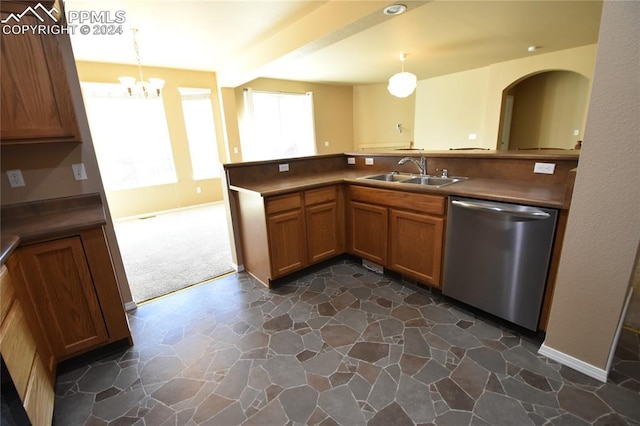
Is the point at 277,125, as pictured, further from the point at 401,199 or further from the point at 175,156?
the point at 401,199

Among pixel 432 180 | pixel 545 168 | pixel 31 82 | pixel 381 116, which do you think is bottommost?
pixel 432 180

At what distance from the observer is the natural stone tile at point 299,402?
55.2 inches

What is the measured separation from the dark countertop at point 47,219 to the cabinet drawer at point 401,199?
6.54ft

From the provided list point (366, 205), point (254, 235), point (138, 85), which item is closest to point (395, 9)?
point (366, 205)

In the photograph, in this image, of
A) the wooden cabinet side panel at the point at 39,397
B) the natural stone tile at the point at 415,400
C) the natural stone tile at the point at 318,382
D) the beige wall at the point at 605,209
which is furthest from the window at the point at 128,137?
the beige wall at the point at 605,209

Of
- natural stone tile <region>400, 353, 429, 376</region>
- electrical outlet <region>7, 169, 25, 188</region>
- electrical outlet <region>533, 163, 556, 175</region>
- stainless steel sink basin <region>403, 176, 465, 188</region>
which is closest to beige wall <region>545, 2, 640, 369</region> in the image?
electrical outlet <region>533, 163, 556, 175</region>

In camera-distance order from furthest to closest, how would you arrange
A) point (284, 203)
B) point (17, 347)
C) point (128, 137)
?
point (128, 137)
point (284, 203)
point (17, 347)

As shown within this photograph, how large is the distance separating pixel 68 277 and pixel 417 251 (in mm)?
2393

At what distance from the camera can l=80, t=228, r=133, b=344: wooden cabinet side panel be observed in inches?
67.1

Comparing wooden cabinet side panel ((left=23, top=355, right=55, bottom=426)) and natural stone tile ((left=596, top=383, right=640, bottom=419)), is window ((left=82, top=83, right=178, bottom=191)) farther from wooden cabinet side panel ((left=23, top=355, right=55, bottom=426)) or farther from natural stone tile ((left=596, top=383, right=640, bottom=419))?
natural stone tile ((left=596, top=383, right=640, bottom=419))

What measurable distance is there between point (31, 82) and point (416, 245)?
2797 mm

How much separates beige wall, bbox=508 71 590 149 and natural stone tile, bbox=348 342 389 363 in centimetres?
626

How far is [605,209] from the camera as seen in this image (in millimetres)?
1364

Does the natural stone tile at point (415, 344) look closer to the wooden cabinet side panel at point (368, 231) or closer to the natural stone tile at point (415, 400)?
the natural stone tile at point (415, 400)
